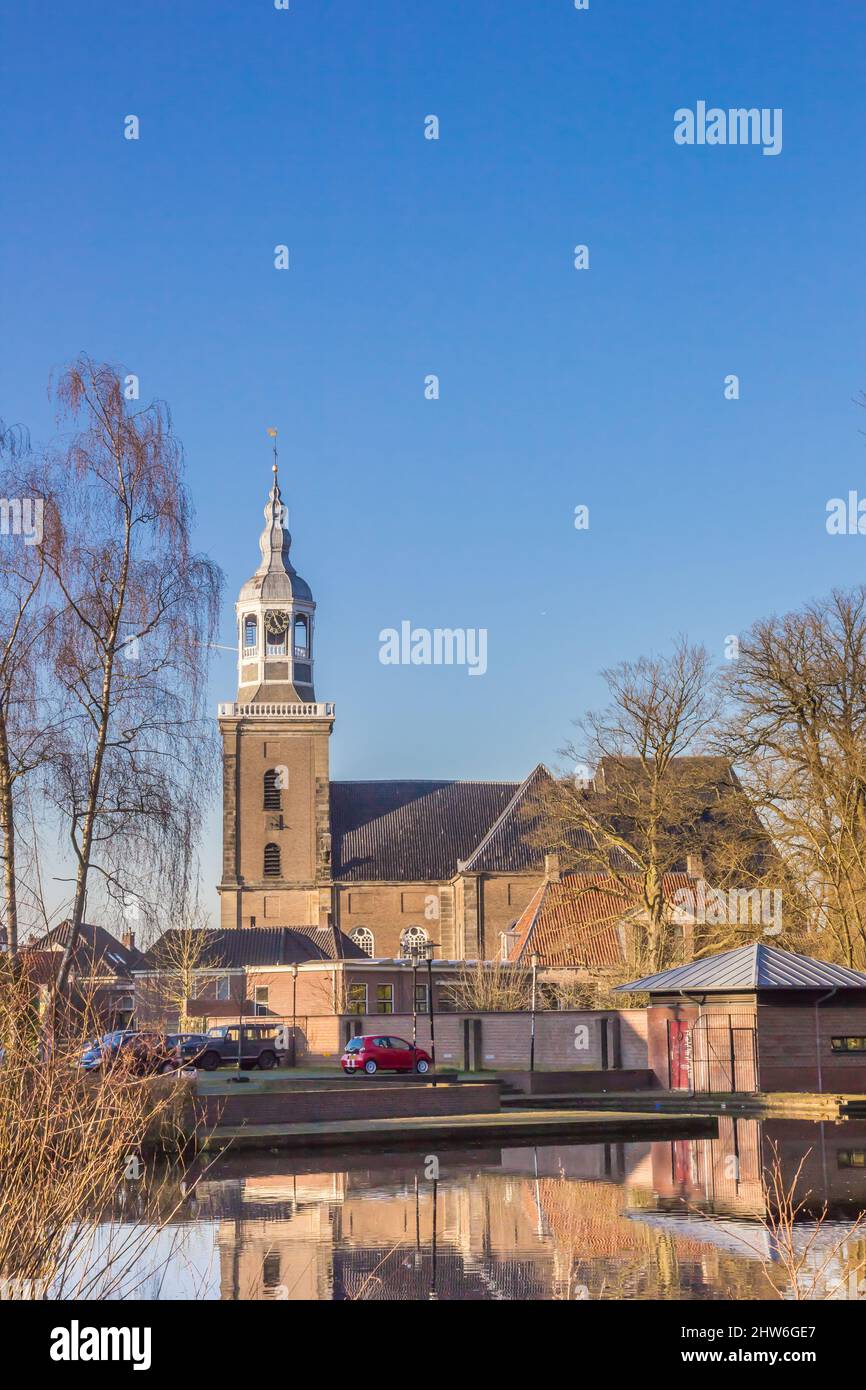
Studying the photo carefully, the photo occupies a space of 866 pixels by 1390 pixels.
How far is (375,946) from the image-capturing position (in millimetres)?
77688

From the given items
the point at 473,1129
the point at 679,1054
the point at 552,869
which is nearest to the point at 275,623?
the point at 552,869

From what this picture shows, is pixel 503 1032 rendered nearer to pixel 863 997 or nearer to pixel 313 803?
pixel 863 997

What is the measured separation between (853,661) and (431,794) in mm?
44034

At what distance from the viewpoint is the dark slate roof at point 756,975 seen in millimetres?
35812

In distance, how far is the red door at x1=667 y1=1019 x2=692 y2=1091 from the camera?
38.8 meters

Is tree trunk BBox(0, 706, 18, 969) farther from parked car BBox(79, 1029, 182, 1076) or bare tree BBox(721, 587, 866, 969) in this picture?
bare tree BBox(721, 587, 866, 969)

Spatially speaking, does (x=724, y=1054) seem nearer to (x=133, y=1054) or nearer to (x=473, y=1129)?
(x=473, y=1129)

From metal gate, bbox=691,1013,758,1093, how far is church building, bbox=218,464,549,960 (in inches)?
1479

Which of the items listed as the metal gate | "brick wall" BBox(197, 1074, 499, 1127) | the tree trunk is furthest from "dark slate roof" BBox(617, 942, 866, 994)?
the tree trunk

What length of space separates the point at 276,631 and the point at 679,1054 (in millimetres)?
43316

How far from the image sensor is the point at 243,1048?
49.2 metres

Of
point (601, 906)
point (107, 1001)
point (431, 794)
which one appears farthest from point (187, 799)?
point (431, 794)

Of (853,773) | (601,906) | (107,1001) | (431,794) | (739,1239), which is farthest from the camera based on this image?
(431,794)

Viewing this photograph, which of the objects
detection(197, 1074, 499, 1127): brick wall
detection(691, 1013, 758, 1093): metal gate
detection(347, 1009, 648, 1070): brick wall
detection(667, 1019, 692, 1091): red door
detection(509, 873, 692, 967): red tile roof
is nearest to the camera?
detection(197, 1074, 499, 1127): brick wall
